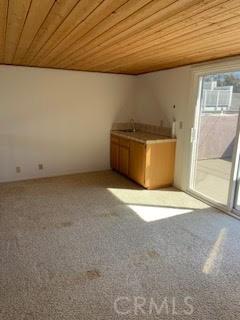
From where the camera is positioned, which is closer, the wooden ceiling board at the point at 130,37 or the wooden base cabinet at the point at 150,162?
the wooden ceiling board at the point at 130,37

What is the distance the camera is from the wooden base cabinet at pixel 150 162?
4.31 meters

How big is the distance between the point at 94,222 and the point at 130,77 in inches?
139

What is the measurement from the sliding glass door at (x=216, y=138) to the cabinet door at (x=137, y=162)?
33.5 inches

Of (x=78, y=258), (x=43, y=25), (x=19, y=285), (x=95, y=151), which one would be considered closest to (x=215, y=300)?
(x=78, y=258)

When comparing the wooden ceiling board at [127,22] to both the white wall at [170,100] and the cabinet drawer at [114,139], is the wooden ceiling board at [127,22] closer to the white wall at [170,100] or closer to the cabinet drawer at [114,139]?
the white wall at [170,100]

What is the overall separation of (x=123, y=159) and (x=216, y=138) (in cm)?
181

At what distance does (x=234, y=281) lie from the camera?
2.19 metres

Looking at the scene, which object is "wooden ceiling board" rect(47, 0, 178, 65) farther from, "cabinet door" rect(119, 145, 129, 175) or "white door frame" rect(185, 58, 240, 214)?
"cabinet door" rect(119, 145, 129, 175)


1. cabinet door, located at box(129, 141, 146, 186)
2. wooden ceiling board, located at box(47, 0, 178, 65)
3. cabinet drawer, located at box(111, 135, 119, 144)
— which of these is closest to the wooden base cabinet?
cabinet door, located at box(129, 141, 146, 186)

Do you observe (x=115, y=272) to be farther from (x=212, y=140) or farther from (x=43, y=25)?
(x=212, y=140)

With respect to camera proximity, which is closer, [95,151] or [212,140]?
[212,140]

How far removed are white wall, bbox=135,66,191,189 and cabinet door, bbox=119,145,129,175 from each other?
879 millimetres

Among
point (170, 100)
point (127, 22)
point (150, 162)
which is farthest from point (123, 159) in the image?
point (127, 22)

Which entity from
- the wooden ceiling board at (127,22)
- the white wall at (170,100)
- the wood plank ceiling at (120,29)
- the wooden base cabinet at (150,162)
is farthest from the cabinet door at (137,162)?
the wooden ceiling board at (127,22)
